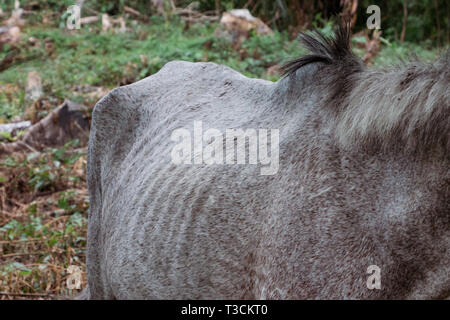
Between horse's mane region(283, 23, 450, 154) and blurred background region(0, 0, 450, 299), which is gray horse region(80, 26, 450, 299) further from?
blurred background region(0, 0, 450, 299)

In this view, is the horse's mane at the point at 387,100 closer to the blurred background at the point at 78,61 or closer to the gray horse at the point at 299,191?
the gray horse at the point at 299,191

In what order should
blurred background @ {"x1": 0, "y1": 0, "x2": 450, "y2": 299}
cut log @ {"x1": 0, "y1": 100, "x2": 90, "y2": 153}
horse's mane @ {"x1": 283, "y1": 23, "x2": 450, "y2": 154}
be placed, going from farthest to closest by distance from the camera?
cut log @ {"x1": 0, "y1": 100, "x2": 90, "y2": 153}, blurred background @ {"x1": 0, "y1": 0, "x2": 450, "y2": 299}, horse's mane @ {"x1": 283, "y1": 23, "x2": 450, "y2": 154}

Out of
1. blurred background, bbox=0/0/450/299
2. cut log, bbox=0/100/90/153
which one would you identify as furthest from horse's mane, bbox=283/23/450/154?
cut log, bbox=0/100/90/153

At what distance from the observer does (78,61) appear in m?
9.62

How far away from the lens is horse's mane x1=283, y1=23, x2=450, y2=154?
5.65 ft

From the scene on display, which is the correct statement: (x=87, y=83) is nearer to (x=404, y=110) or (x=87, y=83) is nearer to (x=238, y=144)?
(x=238, y=144)

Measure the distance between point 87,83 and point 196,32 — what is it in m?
3.17

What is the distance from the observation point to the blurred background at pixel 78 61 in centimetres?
443

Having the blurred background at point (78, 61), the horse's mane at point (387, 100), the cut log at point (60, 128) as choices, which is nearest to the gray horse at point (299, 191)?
the horse's mane at point (387, 100)

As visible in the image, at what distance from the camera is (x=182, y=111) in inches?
117

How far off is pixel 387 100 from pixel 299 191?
43 cm

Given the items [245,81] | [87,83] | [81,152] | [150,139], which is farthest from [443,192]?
[87,83]

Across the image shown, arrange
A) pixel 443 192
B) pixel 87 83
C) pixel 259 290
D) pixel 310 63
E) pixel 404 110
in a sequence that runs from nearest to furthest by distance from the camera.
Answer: pixel 443 192 < pixel 404 110 < pixel 259 290 < pixel 310 63 < pixel 87 83

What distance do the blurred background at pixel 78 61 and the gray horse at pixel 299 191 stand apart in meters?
0.29
